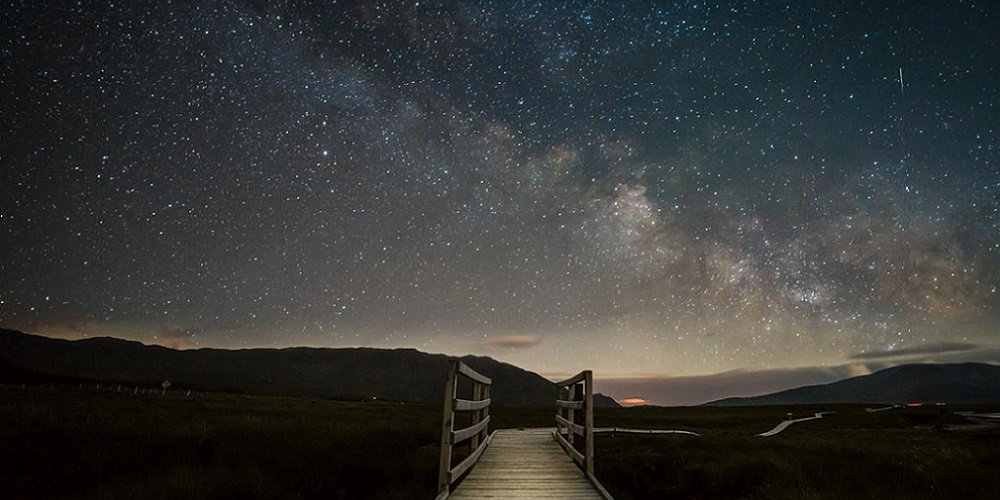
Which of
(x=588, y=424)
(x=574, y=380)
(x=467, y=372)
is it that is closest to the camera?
(x=467, y=372)

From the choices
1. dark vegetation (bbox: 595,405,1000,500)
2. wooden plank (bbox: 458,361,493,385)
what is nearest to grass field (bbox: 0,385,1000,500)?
dark vegetation (bbox: 595,405,1000,500)

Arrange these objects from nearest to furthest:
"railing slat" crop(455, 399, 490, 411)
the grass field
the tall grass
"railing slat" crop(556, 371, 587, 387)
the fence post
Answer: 1. the fence post
2. "railing slat" crop(455, 399, 490, 411)
3. "railing slat" crop(556, 371, 587, 387)
4. the tall grass
5. the grass field

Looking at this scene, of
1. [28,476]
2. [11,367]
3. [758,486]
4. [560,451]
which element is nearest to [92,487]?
[28,476]

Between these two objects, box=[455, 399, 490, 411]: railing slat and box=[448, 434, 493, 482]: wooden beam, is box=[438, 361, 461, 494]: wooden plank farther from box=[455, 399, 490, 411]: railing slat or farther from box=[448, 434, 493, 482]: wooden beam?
box=[455, 399, 490, 411]: railing slat

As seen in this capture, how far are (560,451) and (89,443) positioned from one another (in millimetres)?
12546

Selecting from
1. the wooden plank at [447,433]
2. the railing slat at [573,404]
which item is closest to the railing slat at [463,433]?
the wooden plank at [447,433]

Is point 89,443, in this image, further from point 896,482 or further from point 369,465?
point 896,482

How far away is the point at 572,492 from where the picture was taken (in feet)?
28.1

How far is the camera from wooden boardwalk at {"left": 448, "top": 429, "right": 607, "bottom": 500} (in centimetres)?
842

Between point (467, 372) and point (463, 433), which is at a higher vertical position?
point (467, 372)

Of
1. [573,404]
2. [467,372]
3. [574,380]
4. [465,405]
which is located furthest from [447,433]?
[573,404]

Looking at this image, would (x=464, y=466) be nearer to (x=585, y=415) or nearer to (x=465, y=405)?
(x=465, y=405)

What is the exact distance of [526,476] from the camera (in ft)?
32.2

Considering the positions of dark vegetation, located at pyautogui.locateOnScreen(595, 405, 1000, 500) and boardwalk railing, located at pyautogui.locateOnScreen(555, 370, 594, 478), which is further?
dark vegetation, located at pyautogui.locateOnScreen(595, 405, 1000, 500)
